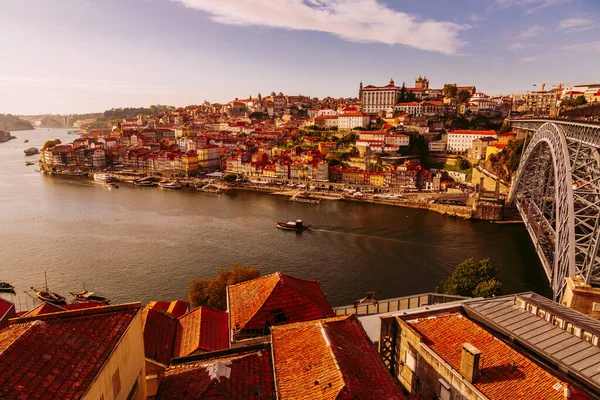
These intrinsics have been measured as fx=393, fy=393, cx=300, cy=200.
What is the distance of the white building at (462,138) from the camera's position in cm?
3606

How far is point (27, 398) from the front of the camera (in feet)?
8.96

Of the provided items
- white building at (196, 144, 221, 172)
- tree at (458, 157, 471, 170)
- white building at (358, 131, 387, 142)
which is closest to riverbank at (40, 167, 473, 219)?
white building at (196, 144, 221, 172)

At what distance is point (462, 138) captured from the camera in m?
37.5

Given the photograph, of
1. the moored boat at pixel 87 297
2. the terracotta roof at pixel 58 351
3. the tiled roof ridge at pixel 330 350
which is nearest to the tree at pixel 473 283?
the tiled roof ridge at pixel 330 350

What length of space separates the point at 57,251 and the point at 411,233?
17651mm

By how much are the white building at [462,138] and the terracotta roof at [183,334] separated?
34.3m

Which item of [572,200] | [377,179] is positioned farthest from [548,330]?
[377,179]

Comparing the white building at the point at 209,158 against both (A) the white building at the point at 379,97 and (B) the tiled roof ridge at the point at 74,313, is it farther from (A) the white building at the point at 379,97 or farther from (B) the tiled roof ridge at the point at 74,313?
(B) the tiled roof ridge at the point at 74,313

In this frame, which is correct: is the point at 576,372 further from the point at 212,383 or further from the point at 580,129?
the point at 580,129

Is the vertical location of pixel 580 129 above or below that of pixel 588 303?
above

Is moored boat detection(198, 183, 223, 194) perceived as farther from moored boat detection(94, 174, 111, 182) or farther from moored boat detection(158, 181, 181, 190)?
moored boat detection(94, 174, 111, 182)

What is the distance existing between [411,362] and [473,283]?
7.60 m

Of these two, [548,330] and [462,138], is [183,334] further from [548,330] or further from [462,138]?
[462,138]

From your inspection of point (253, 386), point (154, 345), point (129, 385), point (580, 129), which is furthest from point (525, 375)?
point (580, 129)
